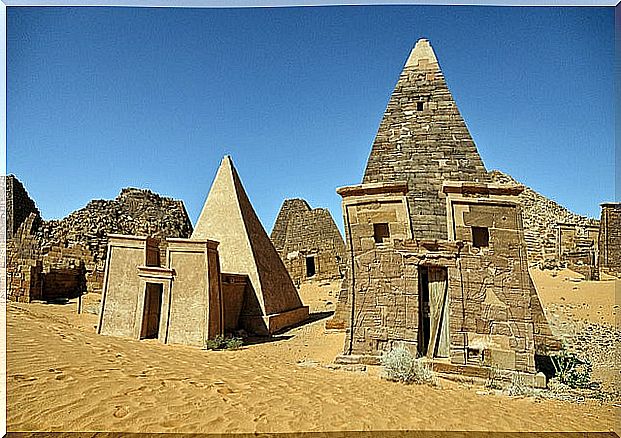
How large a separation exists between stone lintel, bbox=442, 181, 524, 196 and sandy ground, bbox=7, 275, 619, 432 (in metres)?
2.99

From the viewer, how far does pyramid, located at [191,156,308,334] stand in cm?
1341

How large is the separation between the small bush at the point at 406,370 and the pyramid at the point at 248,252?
5.77 meters

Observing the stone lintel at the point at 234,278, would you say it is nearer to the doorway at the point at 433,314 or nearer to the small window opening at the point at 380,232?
the small window opening at the point at 380,232

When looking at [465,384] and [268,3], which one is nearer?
[268,3]

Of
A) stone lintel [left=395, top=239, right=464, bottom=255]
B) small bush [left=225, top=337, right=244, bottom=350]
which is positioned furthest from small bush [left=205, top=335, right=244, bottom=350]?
stone lintel [left=395, top=239, right=464, bottom=255]

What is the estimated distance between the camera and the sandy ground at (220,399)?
4.96m

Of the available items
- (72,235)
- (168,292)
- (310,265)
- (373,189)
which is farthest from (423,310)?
(72,235)

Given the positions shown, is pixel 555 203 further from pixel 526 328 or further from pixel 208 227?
pixel 526 328

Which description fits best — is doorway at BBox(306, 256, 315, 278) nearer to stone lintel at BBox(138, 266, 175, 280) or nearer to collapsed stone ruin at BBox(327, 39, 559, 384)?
stone lintel at BBox(138, 266, 175, 280)

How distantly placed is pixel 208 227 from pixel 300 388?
28.8 ft

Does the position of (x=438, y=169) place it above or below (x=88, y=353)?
above

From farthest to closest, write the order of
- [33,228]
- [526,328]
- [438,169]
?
[33,228] → [438,169] → [526,328]

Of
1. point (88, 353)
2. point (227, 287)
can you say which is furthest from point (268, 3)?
point (227, 287)

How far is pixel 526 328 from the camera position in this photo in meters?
8.11
